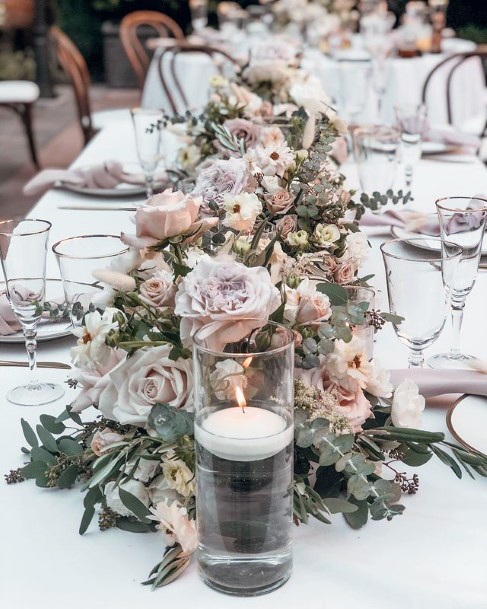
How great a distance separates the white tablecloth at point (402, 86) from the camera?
464cm

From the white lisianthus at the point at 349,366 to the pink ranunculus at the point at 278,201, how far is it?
0.30 metres

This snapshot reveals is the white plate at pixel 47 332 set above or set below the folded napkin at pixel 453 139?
above

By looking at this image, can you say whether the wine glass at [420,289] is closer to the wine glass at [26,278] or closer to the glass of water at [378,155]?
the wine glass at [26,278]

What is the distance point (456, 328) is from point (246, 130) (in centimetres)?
79

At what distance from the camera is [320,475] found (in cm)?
94

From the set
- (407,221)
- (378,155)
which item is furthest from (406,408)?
(378,155)

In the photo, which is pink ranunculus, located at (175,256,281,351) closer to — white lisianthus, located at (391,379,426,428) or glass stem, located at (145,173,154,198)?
white lisianthus, located at (391,379,426,428)

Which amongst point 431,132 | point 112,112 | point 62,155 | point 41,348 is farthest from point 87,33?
point 41,348

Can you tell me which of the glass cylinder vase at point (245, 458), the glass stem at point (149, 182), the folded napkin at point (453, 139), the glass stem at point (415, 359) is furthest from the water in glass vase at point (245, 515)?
the folded napkin at point (453, 139)

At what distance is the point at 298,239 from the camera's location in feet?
3.91

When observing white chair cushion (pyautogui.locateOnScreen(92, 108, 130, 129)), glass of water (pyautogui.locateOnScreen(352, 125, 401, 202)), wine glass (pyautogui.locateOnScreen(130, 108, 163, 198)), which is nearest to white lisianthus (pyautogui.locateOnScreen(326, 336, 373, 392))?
glass of water (pyautogui.locateOnScreen(352, 125, 401, 202))

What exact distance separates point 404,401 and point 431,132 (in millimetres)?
2054

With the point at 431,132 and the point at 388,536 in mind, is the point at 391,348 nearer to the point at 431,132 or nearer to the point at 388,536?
the point at 388,536

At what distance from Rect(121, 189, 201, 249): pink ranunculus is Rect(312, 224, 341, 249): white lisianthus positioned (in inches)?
11.4
